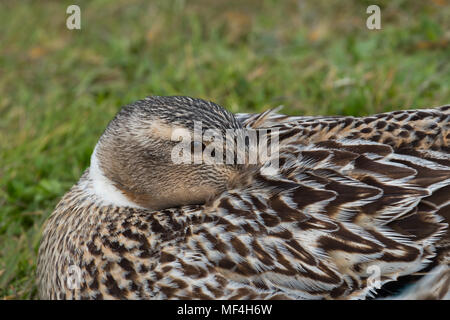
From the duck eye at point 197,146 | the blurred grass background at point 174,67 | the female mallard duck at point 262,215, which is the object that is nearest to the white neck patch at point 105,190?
the female mallard duck at point 262,215

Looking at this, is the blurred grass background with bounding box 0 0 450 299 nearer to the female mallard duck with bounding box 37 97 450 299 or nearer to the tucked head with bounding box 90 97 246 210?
the female mallard duck with bounding box 37 97 450 299

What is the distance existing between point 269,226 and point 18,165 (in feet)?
6.80

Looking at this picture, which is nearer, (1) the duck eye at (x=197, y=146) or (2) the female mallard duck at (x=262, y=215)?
(2) the female mallard duck at (x=262, y=215)

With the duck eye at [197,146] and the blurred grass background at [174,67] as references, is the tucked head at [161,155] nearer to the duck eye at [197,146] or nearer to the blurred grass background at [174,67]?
the duck eye at [197,146]

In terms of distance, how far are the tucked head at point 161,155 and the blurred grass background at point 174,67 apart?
35.4 inches

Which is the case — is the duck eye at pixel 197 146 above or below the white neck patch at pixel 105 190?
above

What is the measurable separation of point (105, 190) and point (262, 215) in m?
0.82

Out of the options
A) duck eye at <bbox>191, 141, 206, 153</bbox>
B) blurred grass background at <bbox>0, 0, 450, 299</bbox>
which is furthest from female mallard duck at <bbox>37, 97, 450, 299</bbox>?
blurred grass background at <bbox>0, 0, 450, 299</bbox>

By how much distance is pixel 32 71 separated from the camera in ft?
18.0

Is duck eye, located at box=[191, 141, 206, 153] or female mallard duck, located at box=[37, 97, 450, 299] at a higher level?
duck eye, located at box=[191, 141, 206, 153]

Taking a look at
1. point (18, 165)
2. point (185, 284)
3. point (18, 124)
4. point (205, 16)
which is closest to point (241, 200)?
point (185, 284)

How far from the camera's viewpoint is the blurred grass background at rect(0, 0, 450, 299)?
432cm

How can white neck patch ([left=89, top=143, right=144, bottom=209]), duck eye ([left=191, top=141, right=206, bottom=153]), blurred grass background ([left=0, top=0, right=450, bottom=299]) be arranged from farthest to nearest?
blurred grass background ([left=0, top=0, right=450, bottom=299])
white neck patch ([left=89, top=143, right=144, bottom=209])
duck eye ([left=191, top=141, right=206, bottom=153])

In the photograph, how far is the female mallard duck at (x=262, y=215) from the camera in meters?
2.68
